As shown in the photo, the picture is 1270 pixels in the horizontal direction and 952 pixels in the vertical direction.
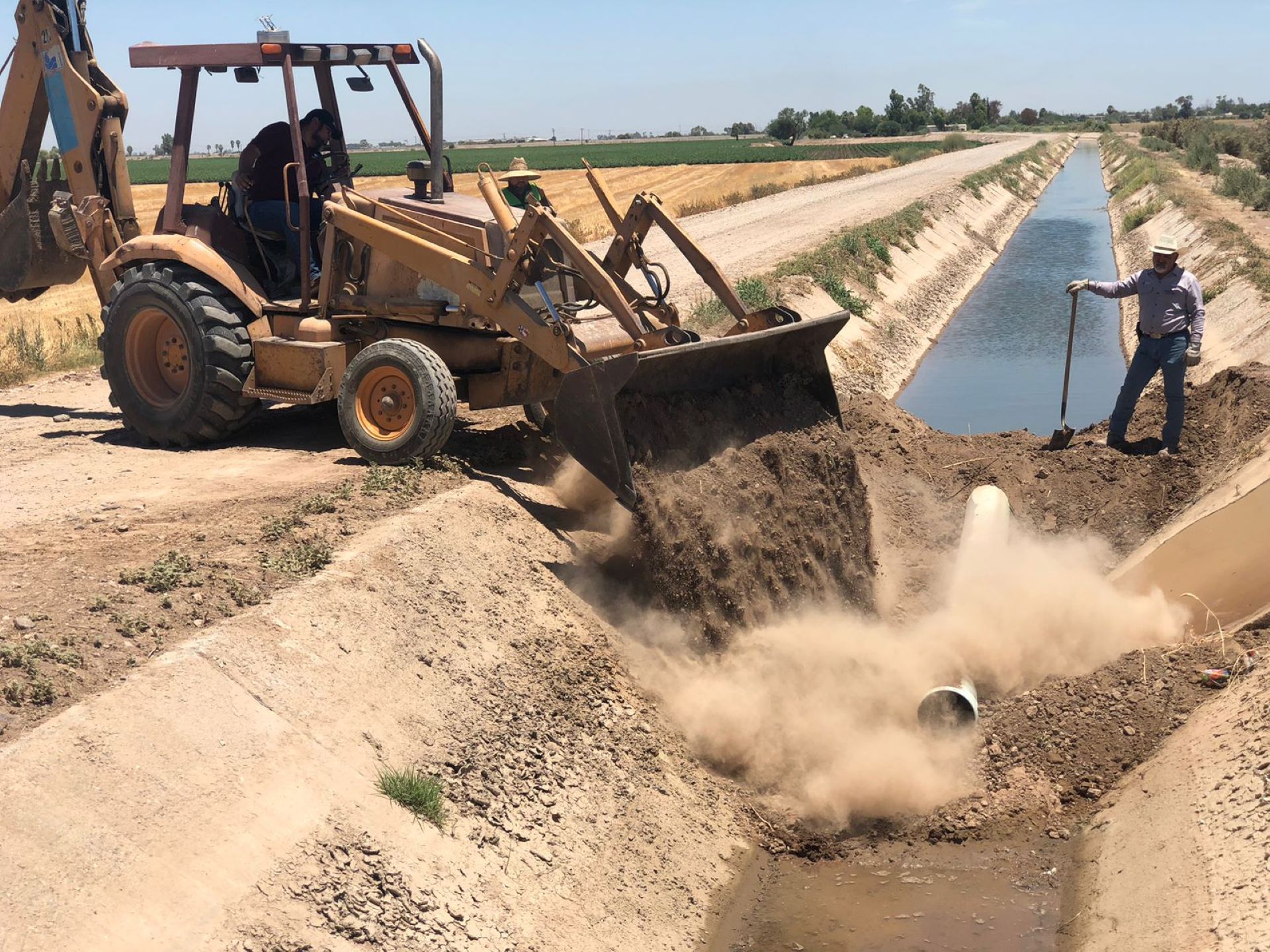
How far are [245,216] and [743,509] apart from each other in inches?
203

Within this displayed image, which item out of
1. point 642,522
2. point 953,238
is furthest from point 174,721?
point 953,238

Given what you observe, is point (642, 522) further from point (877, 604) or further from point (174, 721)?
point (174, 721)

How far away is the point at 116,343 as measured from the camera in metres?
10.6

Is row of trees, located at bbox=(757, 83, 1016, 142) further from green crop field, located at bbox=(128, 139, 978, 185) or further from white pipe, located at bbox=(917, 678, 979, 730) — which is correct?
white pipe, located at bbox=(917, 678, 979, 730)

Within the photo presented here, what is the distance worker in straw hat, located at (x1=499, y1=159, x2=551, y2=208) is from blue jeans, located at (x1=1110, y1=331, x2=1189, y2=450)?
550 cm

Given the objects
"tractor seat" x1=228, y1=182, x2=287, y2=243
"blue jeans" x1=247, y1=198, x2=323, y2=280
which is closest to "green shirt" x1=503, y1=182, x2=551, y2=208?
"blue jeans" x1=247, y1=198, x2=323, y2=280

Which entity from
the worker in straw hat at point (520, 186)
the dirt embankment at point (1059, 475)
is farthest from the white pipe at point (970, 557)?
the worker in straw hat at point (520, 186)

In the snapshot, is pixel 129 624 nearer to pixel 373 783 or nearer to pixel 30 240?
pixel 373 783

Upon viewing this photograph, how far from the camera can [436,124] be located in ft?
32.8

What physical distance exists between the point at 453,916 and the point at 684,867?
1.79 m

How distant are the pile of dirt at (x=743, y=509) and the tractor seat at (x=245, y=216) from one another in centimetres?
413

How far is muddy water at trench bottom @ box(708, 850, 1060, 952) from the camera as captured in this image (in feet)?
21.9

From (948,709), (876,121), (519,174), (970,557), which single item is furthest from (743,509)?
(876,121)

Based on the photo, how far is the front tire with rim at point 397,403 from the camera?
29.6 feet
